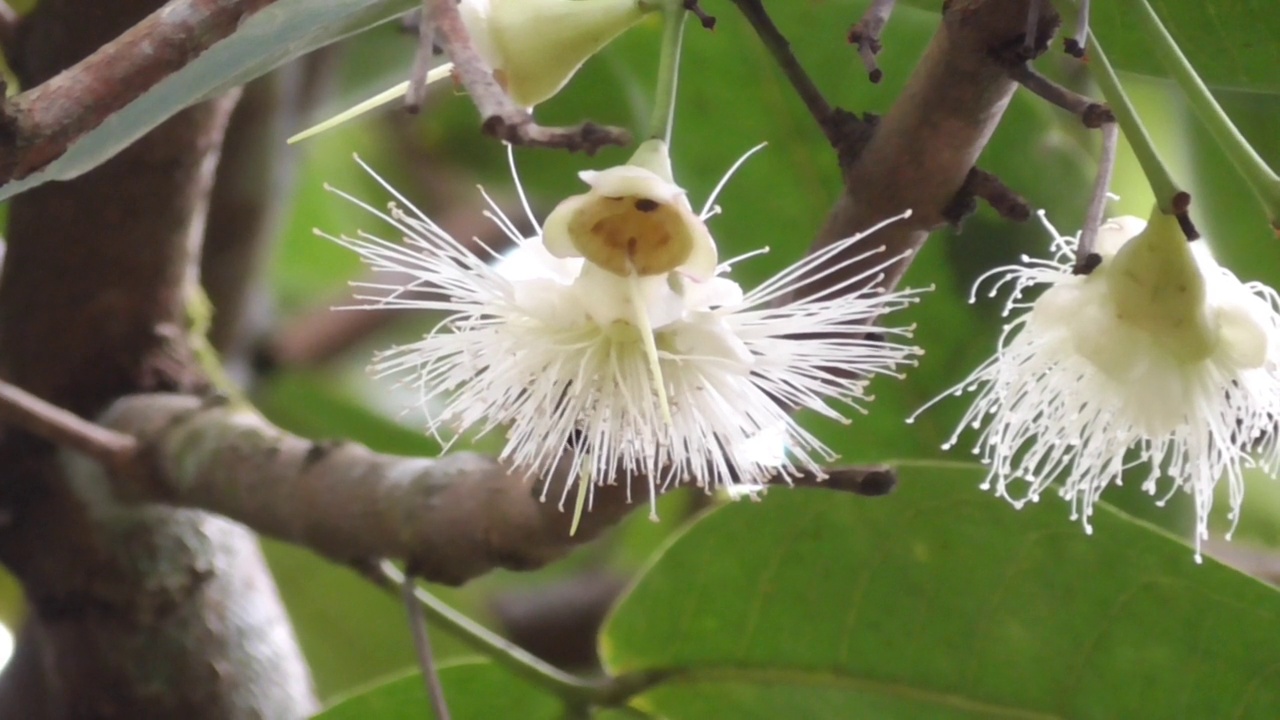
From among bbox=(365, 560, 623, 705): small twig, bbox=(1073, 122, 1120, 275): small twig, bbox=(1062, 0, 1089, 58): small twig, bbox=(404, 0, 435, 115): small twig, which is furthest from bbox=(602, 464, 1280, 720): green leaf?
bbox=(404, 0, 435, 115): small twig

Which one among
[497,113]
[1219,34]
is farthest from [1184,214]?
[497,113]

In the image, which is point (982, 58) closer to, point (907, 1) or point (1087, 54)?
point (1087, 54)

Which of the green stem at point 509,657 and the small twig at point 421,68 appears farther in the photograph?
the green stem at point 509,657

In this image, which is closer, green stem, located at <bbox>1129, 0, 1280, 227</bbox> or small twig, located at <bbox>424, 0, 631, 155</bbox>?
small twig, located at <bbox>424, 0, 631, 155</bbox>

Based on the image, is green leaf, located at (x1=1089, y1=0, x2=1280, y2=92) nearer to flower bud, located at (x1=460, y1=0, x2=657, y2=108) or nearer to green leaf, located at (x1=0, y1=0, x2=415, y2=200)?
flower bud, located at (x1=460, y1=0, x2=657, y2=108)

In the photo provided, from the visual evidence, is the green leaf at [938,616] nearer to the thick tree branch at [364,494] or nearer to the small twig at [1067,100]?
the thick tree branch at [364,494]

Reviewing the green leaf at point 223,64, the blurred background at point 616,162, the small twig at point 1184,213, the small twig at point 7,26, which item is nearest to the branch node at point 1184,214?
the small twig at point 1184,213
